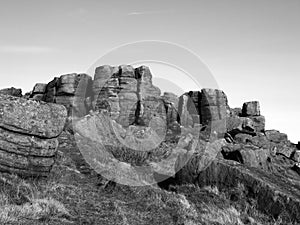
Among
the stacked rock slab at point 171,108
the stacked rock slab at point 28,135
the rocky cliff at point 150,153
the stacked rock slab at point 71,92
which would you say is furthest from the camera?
the stacked rock slab at point 171,108

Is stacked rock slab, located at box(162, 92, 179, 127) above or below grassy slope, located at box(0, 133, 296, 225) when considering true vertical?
above

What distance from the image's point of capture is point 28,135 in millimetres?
12445

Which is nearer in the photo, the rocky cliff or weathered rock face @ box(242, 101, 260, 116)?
the rocky cliff

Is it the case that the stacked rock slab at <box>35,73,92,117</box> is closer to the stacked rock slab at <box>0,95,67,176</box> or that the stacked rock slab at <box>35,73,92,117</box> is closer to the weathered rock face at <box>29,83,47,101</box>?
the weathered rock face at <box>29,83,47,101</box>

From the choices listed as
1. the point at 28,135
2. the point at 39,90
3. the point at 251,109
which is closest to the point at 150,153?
the point at 28,135

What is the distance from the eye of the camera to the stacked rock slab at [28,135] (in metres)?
12.0

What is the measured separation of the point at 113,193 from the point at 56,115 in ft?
13.1

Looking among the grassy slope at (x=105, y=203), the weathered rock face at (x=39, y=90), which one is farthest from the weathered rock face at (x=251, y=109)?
the grassy slope at (x=105, y=203)

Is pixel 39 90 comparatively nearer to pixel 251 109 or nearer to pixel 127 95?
pixel 127 95

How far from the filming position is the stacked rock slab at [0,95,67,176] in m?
12.0

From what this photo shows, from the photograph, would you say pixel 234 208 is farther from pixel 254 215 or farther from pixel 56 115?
pixel 56 115

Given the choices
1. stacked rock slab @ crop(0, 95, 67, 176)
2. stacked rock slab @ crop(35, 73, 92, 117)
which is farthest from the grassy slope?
stacked rock slab @ crop(35, 73, 92, 117)

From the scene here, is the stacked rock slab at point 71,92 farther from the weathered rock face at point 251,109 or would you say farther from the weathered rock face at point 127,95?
the weathered rock face at point 251,109

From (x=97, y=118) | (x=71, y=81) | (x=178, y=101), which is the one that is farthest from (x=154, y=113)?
(x=97, y=118)
